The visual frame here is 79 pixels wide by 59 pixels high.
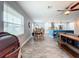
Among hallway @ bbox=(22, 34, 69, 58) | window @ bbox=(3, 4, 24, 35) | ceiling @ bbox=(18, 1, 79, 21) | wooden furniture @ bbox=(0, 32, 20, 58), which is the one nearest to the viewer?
wooden furniture @ bbox=(0, 32, 20, 58)

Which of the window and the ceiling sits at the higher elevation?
the ceiling

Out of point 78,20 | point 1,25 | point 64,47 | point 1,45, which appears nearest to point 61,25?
point 78,20

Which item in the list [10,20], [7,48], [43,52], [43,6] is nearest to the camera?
[7,48]

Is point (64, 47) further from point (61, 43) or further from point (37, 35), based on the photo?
point (37, 35)

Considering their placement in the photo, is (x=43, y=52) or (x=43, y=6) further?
(x=43, y=6)

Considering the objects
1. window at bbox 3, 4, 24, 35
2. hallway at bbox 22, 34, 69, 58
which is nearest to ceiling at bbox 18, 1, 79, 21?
window at bbox 3, 4, 24, 35

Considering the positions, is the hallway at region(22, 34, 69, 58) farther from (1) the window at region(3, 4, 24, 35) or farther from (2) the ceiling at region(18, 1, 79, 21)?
(2) the ceiling at region(18, 1, 79, 21)

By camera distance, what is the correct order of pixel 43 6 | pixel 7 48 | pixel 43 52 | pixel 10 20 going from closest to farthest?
pixel 7 48 < pixel 10 20 < pixel 43 52 < pixel 43 6

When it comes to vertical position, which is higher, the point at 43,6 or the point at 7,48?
the point at 43,6

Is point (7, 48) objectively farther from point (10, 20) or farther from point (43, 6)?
point (43, 6)

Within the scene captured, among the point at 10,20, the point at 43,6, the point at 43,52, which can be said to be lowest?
the point at 43,52

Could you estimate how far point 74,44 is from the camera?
4.93 metres

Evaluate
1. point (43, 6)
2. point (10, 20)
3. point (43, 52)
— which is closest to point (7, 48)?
point (10, 20)

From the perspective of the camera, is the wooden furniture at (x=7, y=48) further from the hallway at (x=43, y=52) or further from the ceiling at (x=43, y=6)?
the ceiling at (x=43, y=6)
